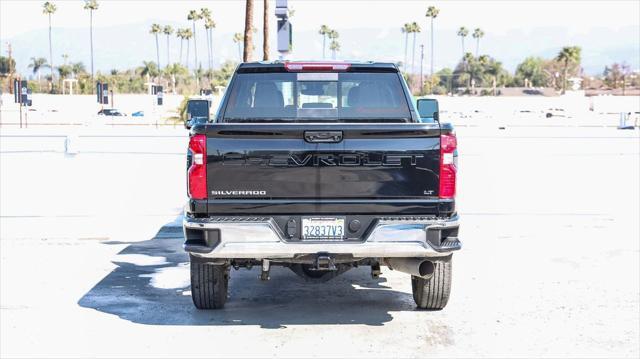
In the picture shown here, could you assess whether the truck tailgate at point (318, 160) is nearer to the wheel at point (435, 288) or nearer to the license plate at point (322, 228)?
the license plate at point (322, 228)

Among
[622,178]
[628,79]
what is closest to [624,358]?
[622,178]

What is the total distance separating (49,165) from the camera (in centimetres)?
1457

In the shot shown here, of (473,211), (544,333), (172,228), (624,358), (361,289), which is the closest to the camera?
(624,358)

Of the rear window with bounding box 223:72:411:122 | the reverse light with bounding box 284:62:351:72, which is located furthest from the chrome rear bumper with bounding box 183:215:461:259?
the reverse light with bounding box 284:62:351:72

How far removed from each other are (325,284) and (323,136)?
2621mm

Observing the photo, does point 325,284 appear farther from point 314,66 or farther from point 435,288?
point 314,66

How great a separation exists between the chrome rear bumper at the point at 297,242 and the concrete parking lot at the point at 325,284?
0.68m

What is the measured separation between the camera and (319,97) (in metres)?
7.72

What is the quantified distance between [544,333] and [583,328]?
394 mm

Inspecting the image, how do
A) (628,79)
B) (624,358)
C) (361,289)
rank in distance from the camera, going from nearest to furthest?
(624,358) < (361,289) < (628,79)

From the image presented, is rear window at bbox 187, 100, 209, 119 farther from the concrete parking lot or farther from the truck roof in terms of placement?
the concrete parking lot

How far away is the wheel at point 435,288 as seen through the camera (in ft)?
23.5

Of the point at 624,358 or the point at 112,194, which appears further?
the point at 112,194

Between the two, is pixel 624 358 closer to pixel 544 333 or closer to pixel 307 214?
pixel 544 333
